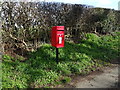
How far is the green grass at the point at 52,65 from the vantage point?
392cm

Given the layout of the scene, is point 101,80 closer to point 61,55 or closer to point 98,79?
point 98,79

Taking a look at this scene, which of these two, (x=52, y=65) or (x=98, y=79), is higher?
(x=52, y=65)

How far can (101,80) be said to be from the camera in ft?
14.3

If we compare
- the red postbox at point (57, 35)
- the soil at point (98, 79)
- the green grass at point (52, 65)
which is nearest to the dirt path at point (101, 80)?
the soil at point (98, 79)

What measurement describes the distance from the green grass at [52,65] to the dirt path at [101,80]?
1.13ft

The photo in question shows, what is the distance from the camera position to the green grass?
3.92 meters

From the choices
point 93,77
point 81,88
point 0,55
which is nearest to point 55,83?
point 81,88

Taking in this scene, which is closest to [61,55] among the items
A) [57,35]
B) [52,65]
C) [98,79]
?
[52,65]

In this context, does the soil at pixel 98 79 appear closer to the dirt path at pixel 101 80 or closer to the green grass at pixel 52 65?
the dirt path at pixel 101 80

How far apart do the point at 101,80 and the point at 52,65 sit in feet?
5.20

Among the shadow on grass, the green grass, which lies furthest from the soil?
the shadow on grass

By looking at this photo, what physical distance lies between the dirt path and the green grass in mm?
344

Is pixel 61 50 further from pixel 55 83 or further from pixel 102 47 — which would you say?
pixel 102 47

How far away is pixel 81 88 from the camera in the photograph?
3869 mm
